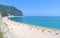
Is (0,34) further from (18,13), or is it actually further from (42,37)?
(18,13)

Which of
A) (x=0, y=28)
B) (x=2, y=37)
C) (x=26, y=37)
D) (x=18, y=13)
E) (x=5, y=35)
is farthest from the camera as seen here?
(x=18, y=13)

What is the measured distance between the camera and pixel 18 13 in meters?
197

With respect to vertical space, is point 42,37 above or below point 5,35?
below

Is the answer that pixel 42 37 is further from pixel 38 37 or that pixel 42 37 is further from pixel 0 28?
pixel 0 28

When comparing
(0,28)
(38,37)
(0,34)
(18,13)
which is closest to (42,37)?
(38,37)

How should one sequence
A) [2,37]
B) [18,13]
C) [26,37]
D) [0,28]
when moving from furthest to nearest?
[18,13]
[26,37]
[0,28]
[2,37]

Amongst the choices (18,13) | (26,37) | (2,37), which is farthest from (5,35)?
(18,13)

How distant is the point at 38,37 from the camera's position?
14.1 metres

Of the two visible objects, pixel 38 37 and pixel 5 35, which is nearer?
pixel 5 35

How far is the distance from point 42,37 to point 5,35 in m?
7.83

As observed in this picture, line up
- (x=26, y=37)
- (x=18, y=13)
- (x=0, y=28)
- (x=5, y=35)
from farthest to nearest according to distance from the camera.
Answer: (x=18, y=13)
(x=26, y=37)
(x=0, y=28)
(x=5, y=35)

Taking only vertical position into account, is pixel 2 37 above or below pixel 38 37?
above

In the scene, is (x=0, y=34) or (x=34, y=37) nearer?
(x=0, y=34)

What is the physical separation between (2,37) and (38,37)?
8243 millimetres
